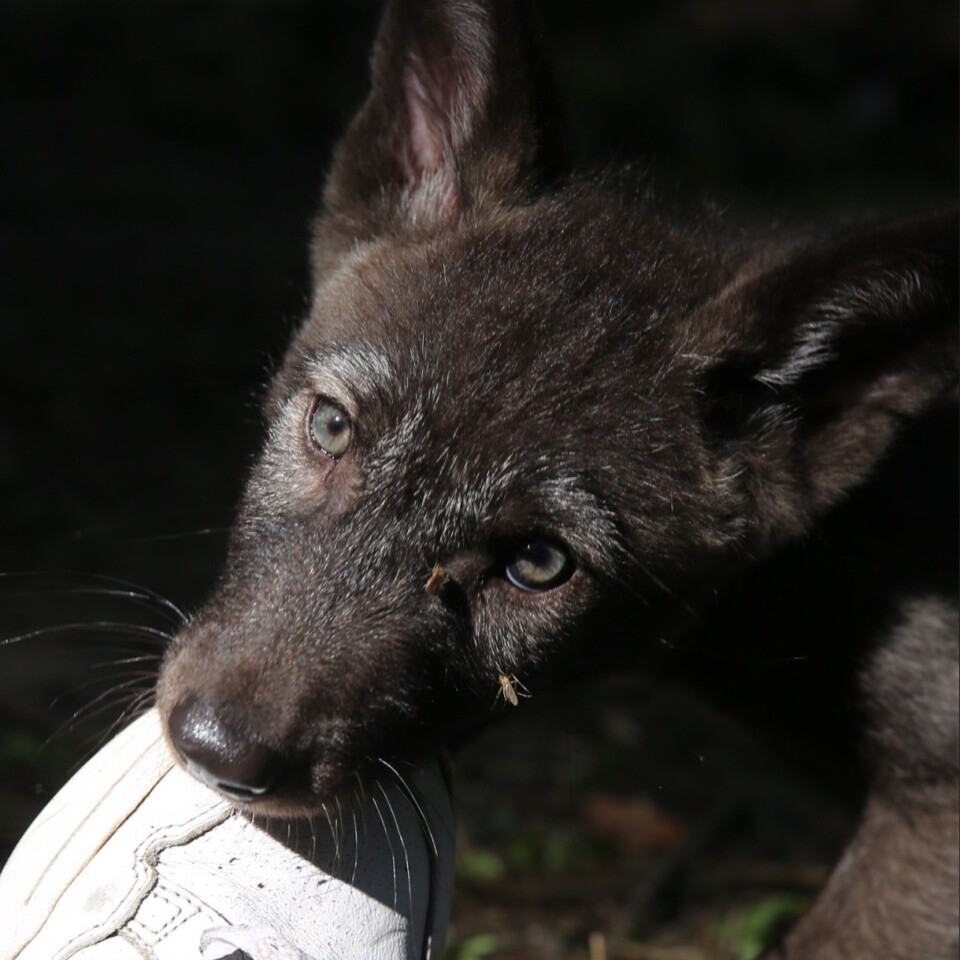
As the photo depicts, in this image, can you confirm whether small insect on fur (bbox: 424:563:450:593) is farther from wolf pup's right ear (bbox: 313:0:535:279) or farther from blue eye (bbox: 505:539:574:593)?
wolf pup's right ear (bbox: 313:0:535:279)

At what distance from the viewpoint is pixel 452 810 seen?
365cm

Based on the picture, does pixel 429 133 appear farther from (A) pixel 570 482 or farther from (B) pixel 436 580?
(B) pixel 436 580

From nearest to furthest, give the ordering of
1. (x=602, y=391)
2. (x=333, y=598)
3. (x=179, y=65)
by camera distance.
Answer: (x=333, y=598), (x=602, y=391), (x=179, y=65)

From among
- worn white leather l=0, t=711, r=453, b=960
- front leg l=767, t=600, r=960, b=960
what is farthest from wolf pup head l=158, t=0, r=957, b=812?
front leg l=767, t=600, r=960, b=960

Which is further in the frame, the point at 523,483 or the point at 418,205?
the point at 418,205

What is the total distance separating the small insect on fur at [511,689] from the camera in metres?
3.45

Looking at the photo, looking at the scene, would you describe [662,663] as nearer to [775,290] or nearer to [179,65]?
[775,290]

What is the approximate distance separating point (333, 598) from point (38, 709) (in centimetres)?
209

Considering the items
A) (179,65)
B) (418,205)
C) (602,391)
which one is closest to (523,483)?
(602,391)

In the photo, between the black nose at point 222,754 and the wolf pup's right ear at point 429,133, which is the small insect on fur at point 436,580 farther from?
the wolf pup's right ear at point 429,133

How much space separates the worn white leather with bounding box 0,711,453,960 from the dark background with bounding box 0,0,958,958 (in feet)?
1.93

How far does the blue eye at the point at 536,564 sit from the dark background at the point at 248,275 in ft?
1.64

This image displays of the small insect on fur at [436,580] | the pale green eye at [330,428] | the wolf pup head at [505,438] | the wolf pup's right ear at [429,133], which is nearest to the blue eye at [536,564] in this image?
the wolf pup head at [505,438]

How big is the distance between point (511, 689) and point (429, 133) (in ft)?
5.52
